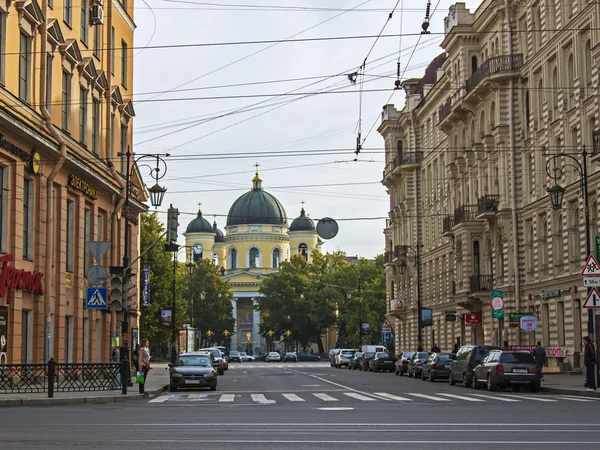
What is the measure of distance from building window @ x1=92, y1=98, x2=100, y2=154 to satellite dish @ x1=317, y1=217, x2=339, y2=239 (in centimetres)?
1124

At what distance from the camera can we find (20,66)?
110 feet

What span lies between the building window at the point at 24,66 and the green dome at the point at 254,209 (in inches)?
5110

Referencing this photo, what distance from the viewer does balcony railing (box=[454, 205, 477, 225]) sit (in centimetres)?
5966

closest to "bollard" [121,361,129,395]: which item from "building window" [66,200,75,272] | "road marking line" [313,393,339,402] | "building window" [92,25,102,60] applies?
"road marking line" [313,393,339,402]

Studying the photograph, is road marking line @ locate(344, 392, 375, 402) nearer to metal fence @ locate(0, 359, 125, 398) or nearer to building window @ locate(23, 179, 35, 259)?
metal fence @ locate(0, 359, 125, 398)

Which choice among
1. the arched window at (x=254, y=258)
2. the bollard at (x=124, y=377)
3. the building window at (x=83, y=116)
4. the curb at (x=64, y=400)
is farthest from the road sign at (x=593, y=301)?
the arched window at (x=254, y=258)

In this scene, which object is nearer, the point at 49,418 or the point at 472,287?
the point at 49,418

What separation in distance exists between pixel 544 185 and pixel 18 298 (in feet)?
86.1

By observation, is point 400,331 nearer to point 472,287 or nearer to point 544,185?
point 472,287

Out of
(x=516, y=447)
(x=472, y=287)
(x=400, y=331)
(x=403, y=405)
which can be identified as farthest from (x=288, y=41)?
(x=400, y=331)

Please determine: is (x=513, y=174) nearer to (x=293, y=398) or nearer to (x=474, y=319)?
(x=474, y=319)

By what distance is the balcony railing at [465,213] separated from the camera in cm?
5966

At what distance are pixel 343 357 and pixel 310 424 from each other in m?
61.9

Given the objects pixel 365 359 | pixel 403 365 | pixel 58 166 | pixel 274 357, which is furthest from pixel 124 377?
pixel 274 357
